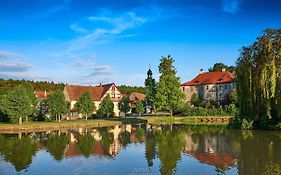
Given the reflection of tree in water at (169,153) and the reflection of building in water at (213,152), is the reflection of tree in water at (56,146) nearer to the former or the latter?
the reflection of tree in water at (169,153)

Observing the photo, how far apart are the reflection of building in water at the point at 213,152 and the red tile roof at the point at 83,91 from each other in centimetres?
5097

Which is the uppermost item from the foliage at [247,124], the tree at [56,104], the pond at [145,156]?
the tree at [56,104]

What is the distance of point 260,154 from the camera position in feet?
82.1

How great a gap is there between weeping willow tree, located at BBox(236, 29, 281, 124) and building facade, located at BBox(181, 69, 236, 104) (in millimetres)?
39140

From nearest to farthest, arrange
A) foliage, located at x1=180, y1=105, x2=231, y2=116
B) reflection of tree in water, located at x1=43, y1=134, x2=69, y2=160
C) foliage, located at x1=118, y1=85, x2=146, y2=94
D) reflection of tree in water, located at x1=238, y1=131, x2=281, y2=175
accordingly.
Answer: reflection of tree in water, located at x1=238, y1=131, x2=281, y2=175 < reflection of tree in water, located at x1=43, y1=134, x2=69, y2=160 < foliage, located at x1=180, y1=105, x2=231, y2=116 < foliage, located at x1=118, y1=85, x2=146, y2=94

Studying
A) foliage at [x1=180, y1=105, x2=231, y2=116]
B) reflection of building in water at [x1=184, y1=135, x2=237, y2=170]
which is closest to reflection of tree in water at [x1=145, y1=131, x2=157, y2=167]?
reflection of building in water at [x1=184, y1=135, x2=237, y2=170]

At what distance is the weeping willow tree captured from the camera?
3444 cm

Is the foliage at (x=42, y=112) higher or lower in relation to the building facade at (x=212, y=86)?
lower

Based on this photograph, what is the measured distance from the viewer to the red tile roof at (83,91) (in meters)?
82.1

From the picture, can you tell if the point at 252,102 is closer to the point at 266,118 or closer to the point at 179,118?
the point at 266,118

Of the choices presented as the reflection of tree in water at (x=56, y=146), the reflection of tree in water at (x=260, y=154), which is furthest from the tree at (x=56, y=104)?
the reflection of tree in water at (x=260, y=154)

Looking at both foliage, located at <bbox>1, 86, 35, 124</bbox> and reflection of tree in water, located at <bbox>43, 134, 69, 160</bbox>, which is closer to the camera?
reflection of tree in water, located at <bbox>43, 134, 69, 160</bbox>

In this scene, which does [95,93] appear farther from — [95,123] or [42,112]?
[95,123]

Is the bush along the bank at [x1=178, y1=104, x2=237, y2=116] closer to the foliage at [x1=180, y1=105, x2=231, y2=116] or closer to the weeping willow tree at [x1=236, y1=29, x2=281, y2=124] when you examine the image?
the foliage at [x1=180, y1=105, x2=231, y2=116]
